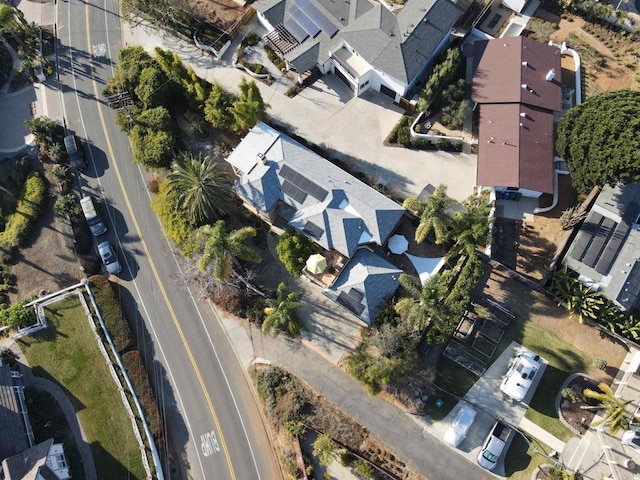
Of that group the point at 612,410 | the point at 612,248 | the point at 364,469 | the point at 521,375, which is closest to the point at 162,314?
the point at 364,469

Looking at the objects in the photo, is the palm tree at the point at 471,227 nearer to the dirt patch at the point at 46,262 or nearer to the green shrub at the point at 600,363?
the green shrub at the point at 600,363

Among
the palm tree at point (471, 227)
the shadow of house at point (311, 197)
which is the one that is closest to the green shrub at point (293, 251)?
the shadow of house at point (311, 197)

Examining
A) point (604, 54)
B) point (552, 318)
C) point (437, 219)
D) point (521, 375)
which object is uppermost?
point (604, 54)

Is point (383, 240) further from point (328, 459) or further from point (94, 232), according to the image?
point (94, 232)

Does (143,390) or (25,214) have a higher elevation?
(25,214)

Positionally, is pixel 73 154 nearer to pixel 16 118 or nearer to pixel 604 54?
pixel 16 118

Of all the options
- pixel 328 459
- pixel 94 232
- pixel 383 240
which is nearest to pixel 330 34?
pixel 383 240
